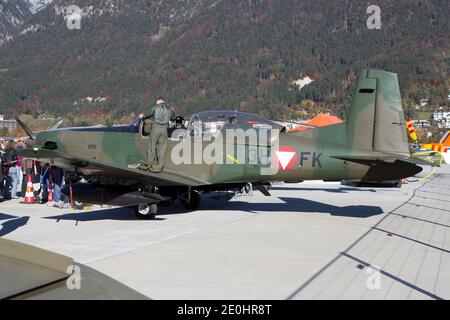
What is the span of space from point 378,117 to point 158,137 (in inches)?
177

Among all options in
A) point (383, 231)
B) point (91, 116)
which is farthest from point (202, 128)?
point (91, 116)

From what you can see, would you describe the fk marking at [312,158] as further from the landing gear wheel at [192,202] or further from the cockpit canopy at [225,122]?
the landing gear wheel at [192,202]

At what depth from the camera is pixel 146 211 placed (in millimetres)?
10875

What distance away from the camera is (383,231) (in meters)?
9.76

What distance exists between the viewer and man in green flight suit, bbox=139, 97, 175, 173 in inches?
432

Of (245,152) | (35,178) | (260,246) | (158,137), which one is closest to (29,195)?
(35,178)

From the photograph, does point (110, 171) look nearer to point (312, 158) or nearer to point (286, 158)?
point (286, 158)

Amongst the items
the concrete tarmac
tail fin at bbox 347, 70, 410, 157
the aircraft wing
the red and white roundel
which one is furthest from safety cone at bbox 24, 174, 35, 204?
tail fin at bbox 347, 70, 410, 157

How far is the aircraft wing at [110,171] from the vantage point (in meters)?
9.29

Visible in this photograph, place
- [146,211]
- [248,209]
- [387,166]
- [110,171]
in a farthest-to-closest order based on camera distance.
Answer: [248,209]
[146,211]
[387,166]
[110,171]

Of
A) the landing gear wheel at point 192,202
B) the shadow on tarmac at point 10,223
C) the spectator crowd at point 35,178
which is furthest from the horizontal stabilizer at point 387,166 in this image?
the spectator crowd at point 35,178

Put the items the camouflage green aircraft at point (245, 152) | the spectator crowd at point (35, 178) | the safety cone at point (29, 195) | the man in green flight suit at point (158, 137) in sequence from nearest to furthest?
the camouflage green aircraft at point (245, 152) < the man in green flight suit at point (158, 137) < the spectator crowd at point (35, 178) < the safety cone at point (29, 195)

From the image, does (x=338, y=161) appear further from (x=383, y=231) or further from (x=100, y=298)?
(x=100, y=298)

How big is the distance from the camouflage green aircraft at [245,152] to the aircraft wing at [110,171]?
0.06 feet
